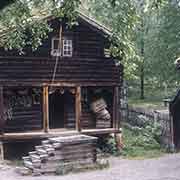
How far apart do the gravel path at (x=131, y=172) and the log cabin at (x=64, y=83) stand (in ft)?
11.7

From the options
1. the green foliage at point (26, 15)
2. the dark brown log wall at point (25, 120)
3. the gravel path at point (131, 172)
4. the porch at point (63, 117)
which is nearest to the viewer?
the green foliage at point (26, 15)

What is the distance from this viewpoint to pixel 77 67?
25281mm

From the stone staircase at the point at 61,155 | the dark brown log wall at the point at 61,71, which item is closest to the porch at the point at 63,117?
the dark brown log wall at the point at 61,71

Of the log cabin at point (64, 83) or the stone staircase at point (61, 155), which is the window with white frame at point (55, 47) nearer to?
the log cabin at point (64, 83)

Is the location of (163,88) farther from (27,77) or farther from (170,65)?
(27,77)

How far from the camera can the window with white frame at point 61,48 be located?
24.9 m

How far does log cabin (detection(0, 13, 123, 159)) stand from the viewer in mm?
23859

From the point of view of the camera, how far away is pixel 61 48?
82.0 feet

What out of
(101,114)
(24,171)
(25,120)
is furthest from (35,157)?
(101,114)

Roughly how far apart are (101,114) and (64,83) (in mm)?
2985

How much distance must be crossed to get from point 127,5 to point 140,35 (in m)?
37.5

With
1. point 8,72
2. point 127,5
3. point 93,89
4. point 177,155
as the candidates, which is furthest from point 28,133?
point 127,5

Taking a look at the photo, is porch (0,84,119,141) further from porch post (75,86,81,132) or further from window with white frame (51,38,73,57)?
window with white frame (51,38,73,57)

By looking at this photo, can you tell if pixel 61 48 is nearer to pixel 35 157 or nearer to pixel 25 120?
pixel 25 120
